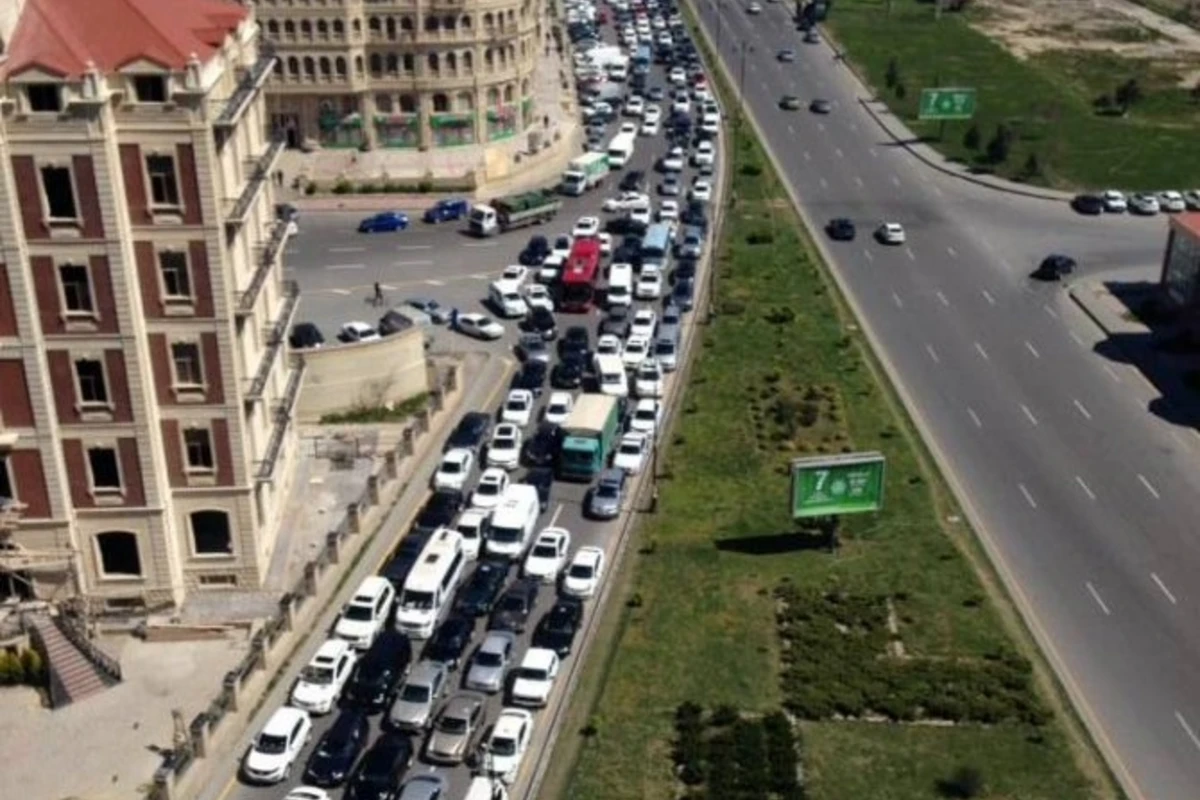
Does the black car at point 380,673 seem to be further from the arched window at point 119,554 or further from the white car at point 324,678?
the arched window at point 119,554

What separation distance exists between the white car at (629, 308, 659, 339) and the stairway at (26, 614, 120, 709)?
4453 cm

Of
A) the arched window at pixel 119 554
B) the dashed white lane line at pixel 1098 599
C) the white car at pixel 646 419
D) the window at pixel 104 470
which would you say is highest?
the window at pixel 104 470

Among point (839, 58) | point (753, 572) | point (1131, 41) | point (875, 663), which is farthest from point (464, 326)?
point (1131, 41)

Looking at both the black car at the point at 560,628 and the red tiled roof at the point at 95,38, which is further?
the black car at the point at 560,628

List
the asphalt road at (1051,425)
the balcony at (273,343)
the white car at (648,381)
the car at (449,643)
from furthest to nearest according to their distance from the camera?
1. the white car at (648,381)
2. the balcony at (273,343)
3. the asphalt road at (1051,425)
4. the car at (449,643)

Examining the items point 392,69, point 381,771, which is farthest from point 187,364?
point 392,69


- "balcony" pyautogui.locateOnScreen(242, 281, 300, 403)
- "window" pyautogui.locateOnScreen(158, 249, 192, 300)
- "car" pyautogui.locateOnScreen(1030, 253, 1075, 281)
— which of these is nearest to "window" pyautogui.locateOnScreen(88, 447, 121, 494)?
"balcony" pyautogui.locateOnScreen(242, 281, 300, 403)

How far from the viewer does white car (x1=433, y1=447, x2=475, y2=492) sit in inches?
3044

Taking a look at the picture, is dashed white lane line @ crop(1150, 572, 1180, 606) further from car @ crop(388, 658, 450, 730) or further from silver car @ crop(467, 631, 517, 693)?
car @ crop(388, 658, 450, 730)

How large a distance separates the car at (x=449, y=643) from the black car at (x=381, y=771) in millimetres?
6244

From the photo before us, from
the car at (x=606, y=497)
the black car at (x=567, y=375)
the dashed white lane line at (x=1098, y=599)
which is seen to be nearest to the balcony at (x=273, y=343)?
the car at (x=606, y=497)

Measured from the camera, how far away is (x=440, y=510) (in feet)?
244

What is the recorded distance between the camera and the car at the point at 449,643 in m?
62.8

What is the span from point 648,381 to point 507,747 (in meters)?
36.5
